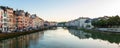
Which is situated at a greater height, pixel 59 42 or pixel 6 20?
pixel 6 20

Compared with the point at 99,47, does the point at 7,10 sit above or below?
above

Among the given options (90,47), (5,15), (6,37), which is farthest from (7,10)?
(90,47)

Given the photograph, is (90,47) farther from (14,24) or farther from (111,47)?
(14,24)

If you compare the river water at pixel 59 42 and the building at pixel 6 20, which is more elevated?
the building at pixel 6 20

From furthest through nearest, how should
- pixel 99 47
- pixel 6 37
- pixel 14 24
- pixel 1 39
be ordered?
1. pixel 14 24
2. pixel 6 37
3. pixel 1 39
4. pixel 99 47

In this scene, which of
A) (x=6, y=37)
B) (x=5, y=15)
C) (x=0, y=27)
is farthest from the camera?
(x=5, y=15)

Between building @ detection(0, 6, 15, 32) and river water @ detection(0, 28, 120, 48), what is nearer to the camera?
river water @ detection(0, 28, 120, 48)

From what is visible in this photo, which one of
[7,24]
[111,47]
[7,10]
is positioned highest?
[7,10]

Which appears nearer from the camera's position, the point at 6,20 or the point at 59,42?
the point at 59,42

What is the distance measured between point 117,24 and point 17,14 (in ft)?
148

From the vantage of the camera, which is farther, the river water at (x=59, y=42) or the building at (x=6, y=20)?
the building at (x=6, y=20)

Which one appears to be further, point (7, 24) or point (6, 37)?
point (7, 24)

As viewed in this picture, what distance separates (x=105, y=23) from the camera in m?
100

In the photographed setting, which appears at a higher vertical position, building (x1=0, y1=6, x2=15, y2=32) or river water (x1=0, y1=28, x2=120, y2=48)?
building (x1=0, y1=6, x2=15, y2=32)
